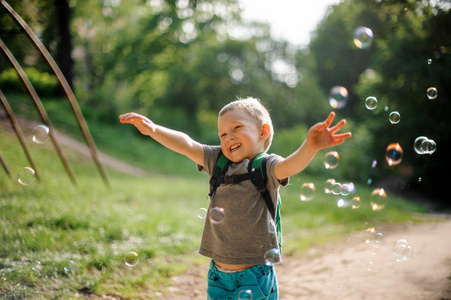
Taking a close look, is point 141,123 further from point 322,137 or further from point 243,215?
point 322,137

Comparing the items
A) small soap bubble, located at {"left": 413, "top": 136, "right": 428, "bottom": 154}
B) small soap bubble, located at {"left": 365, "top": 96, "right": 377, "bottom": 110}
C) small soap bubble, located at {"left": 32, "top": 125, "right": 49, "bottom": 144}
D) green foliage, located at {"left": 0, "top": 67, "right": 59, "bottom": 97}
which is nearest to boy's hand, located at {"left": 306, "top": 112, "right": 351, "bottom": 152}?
small soap bubble, located at {"left": 365, "top": 96, "right": 377, "bottom": 110}

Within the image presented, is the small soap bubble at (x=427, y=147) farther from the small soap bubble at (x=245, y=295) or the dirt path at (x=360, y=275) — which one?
the small soap bubble at (x=245, y=295)

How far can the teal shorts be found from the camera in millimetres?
2229

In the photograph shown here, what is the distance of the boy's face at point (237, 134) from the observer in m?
2.36

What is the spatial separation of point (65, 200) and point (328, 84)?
22.6 m

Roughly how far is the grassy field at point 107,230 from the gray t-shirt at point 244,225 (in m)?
1.28

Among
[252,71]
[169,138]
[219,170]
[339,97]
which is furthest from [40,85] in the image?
[219,170]

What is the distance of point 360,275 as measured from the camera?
409 cm

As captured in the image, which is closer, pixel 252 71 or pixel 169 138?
pixel 169 138

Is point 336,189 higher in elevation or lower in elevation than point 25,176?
lower

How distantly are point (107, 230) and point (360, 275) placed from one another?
291cm

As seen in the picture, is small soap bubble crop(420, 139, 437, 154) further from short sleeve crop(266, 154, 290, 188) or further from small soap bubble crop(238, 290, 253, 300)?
small soap bubble crop(238, 290, 253, 300)

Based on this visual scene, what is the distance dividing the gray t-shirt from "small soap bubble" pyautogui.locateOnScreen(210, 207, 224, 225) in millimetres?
14

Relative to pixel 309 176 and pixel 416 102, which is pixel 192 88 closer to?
pixel 309 176
